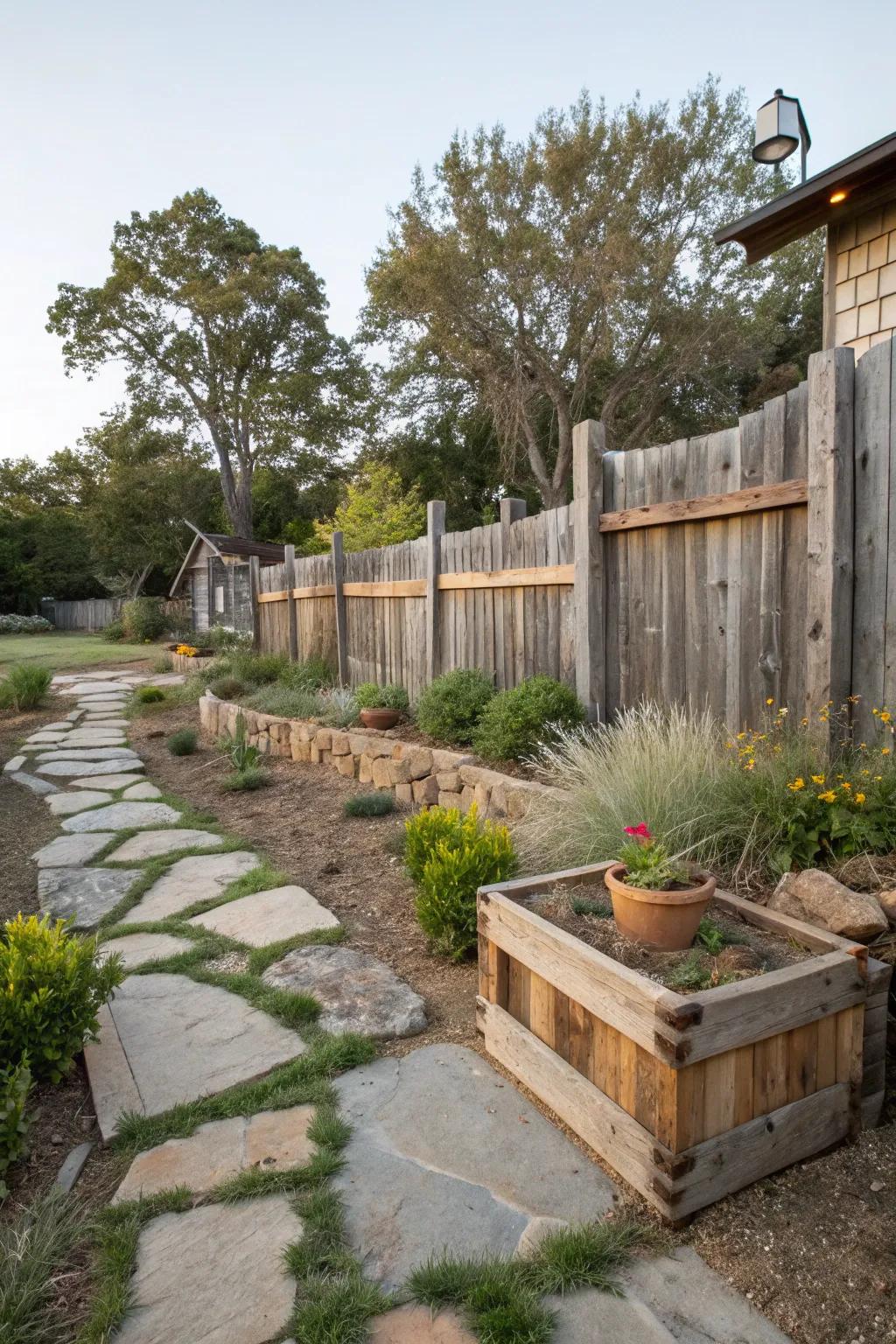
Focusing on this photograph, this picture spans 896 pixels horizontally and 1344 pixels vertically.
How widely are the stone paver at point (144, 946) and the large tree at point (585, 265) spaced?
47.3 ft

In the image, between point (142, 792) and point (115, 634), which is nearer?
point (142, 792)

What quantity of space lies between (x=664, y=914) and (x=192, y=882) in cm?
256

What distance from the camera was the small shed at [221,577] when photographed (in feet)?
49.4

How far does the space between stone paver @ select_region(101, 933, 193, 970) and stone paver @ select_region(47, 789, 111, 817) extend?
7.56ft

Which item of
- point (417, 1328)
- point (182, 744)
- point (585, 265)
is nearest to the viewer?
point (417, 1328)

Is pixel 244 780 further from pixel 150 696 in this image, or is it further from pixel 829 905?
pixel 150 696

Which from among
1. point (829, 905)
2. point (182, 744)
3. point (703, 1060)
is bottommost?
point (182, 744)

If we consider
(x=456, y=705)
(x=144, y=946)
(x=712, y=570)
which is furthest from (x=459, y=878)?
(x=456, y=705)

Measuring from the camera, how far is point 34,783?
18.7ft

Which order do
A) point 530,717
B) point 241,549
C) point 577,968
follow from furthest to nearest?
point 241,549 → point 530,717 → point 577,968

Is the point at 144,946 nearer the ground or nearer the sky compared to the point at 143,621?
nearer the ground

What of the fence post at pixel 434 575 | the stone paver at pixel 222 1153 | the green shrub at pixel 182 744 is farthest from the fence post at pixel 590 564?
the green shrub at pixel 182 744

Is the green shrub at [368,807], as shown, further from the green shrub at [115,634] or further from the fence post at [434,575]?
the green shrub at [115,634]

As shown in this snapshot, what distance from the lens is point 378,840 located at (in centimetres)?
424
